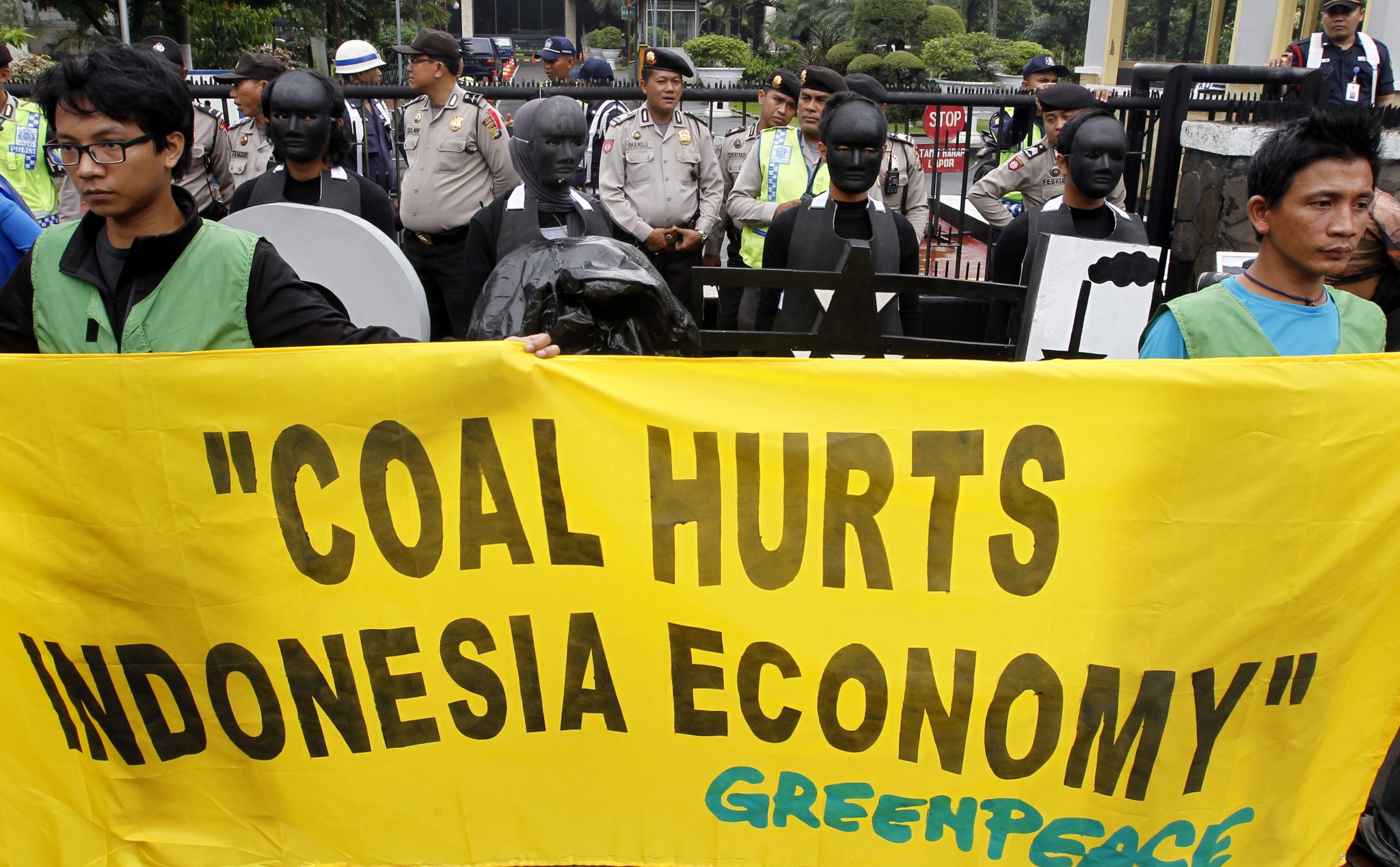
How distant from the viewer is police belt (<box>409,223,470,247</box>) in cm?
629

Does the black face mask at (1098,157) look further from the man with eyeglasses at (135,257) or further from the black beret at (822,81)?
the man with eyeglasses at (135,257)

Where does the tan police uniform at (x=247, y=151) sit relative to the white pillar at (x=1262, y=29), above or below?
below

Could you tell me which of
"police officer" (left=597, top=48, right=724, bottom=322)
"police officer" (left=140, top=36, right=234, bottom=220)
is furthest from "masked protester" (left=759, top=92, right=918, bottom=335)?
"police officer" (left=140, top=36, right=234, bottom=220)

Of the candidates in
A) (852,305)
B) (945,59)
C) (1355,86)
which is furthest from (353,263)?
(945,59)

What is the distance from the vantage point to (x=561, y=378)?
7.82 feet

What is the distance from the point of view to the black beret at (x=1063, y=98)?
618cm

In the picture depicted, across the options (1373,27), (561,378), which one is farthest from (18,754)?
(1373,27)

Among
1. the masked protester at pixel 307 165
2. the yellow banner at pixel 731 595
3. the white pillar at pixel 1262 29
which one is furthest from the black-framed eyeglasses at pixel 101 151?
the white pillar at pixel 1262 29

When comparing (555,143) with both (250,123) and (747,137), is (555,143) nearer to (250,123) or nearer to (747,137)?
(747,137)

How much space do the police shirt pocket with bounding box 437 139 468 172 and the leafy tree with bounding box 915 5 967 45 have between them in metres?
30.2

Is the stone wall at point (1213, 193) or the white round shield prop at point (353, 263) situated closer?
the white round shield prop at point (353, 263)

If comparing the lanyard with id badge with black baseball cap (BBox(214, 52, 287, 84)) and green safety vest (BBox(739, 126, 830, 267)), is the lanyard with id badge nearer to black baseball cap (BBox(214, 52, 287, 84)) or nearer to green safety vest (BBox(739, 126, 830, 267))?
green safety vest (BBox(739, 126, 830, 267))

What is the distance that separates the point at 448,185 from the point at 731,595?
4.49 m

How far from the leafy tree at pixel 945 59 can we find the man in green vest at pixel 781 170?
80.9 feet
